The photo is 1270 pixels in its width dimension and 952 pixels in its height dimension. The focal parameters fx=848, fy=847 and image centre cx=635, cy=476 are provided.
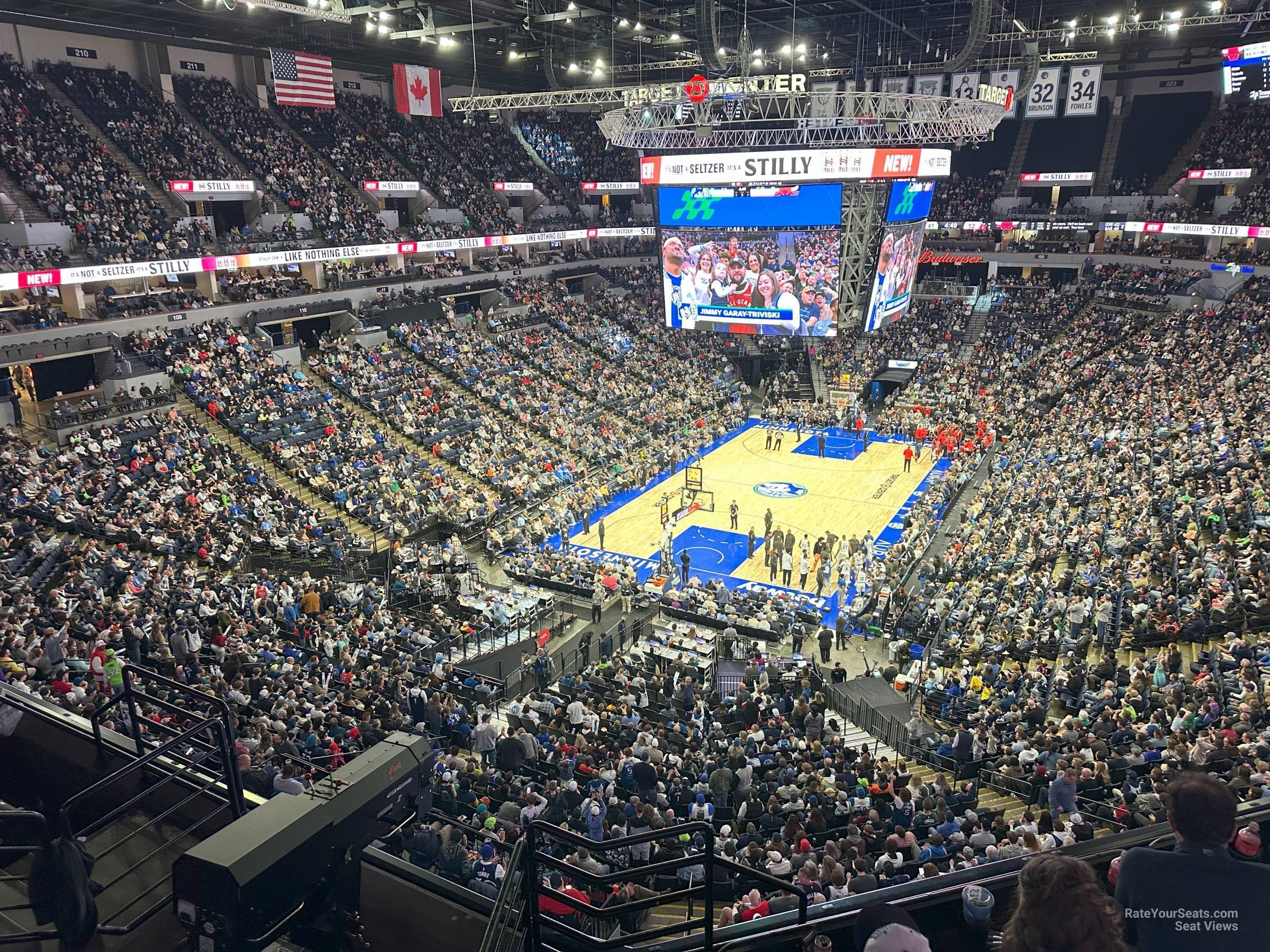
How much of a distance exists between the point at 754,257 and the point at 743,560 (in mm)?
11686

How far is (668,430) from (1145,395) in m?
17.6

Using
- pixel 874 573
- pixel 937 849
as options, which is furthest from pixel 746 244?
pixel 937 849

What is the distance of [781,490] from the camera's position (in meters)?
31.7

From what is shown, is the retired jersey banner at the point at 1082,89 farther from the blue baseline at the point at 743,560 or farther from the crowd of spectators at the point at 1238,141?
the blue baseline at the point at 743,560

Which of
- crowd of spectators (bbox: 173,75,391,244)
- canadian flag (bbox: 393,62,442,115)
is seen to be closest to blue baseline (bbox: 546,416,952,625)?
crowd of spectators (bbox: 173,75,391,244)

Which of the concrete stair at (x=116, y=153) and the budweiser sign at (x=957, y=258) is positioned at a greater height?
the concrete stair at (x=116, y=153)

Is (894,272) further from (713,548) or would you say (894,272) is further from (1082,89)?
(713,548)

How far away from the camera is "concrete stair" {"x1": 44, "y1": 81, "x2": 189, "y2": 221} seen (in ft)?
101

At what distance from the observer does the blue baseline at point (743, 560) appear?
23484 millimetres

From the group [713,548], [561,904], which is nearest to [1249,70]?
[713,548]

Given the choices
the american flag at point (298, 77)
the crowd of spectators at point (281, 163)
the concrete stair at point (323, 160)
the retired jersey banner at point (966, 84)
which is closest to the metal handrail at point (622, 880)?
the american flag at point (298, 77)

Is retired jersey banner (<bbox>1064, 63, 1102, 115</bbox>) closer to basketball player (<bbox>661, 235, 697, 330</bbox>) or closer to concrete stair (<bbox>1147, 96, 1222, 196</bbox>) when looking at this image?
concrete stair (<bbox>1147, 96, 1222, 196</bbox>)

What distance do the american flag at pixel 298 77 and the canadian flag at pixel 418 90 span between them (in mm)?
2910

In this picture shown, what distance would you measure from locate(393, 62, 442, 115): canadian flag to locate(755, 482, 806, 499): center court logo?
1967 centimetres
